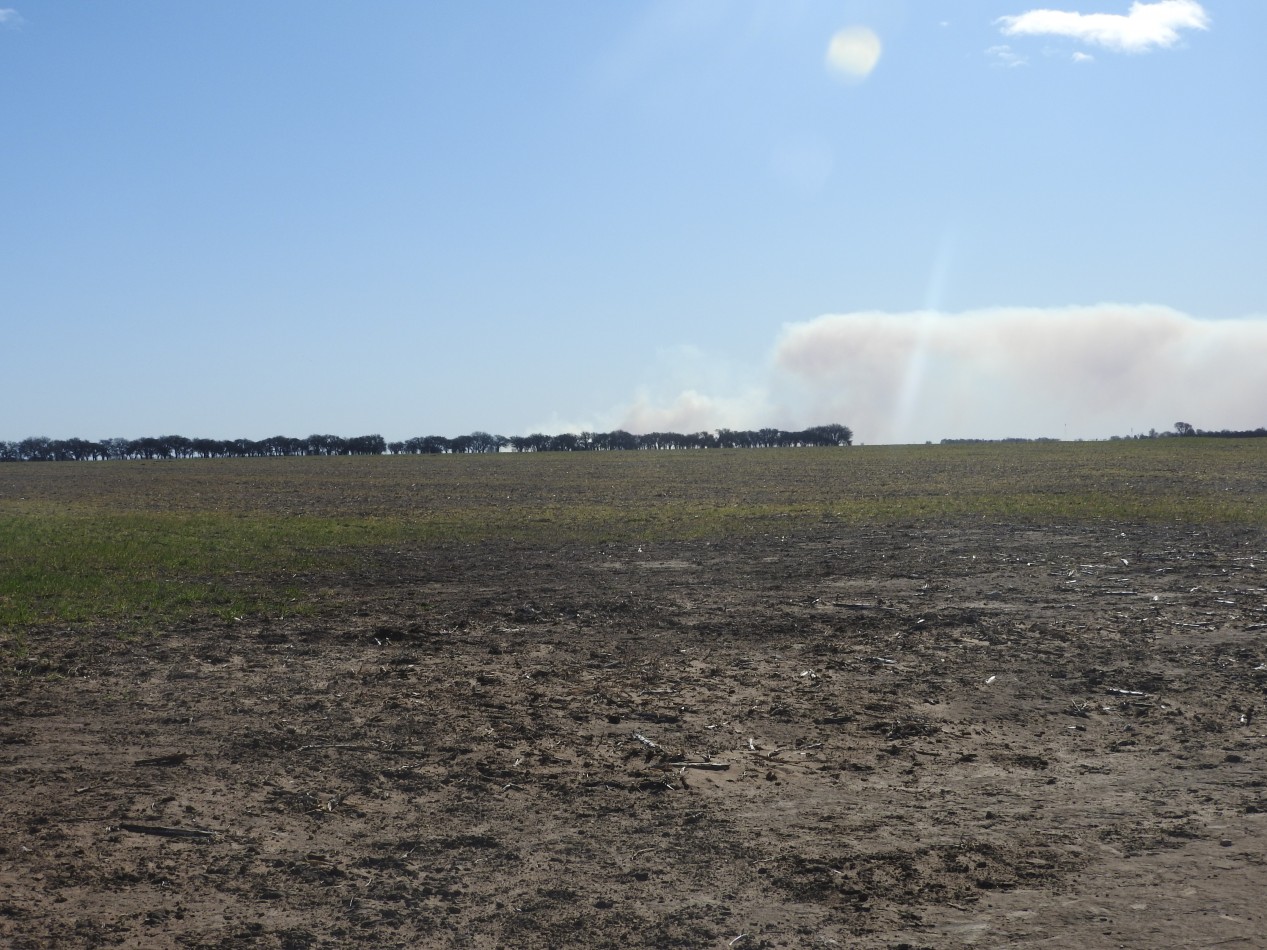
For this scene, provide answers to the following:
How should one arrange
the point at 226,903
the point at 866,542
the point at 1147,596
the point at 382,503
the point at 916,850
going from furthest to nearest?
1. the point at 382,503
2. the point at 866,542
3. the point at 1147,596
4. the point at 916,850
5. the point at 226,903

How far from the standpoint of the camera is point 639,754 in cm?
767

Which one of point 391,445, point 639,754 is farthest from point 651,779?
point 391,445

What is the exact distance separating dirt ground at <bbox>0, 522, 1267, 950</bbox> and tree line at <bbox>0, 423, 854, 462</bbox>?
133149 millimetres

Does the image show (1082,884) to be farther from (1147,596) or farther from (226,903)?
(1147,596)

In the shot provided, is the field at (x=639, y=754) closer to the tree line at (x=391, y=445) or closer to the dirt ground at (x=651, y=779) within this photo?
the dirt ground at (x=651, y=779)

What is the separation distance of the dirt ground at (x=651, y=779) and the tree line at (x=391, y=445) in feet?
437

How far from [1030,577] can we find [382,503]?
2636 cm

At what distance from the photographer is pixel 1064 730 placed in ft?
27.1

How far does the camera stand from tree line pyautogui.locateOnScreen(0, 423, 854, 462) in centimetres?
14500

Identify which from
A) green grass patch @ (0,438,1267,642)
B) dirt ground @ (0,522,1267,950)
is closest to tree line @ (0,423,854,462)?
green grass patch @ (0,438,1267,642)

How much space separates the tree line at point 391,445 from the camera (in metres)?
145

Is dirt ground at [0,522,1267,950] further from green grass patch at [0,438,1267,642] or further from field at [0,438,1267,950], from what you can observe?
green grass patch at [0,438,1267,642]

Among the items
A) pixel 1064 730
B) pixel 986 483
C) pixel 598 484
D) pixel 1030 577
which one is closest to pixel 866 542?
pixel 1030 577

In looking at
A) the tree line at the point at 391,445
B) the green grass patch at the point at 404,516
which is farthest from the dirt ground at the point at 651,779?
the tree line at the point at 391,445
